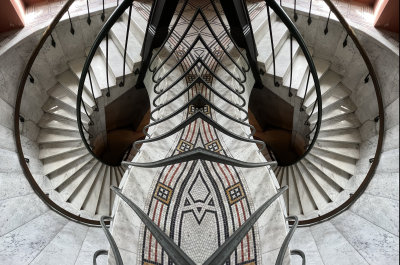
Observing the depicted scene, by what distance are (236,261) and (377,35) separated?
2.90 m

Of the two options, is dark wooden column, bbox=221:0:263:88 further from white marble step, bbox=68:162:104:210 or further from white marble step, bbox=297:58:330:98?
white marble step, bbox=68:162:104:210

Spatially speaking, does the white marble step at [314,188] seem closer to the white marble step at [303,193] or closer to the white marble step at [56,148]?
the white marble step at [303,193]

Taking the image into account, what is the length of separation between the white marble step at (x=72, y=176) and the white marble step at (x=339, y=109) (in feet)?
10.1

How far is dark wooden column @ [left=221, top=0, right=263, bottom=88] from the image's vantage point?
9.24 ft

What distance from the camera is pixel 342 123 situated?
404 centimetres

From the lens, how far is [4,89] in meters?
3.24

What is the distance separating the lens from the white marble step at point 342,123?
3.98 meters

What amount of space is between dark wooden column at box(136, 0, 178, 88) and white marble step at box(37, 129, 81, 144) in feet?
3.97

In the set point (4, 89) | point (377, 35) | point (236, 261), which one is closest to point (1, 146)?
point (4, 89)

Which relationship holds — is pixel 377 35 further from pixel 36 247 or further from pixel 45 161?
pixel 45 161

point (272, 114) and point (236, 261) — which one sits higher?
point (272, 114)

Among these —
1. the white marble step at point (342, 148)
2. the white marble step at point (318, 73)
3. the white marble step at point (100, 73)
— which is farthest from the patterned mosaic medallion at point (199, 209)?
the white marble step at point (342, 148)

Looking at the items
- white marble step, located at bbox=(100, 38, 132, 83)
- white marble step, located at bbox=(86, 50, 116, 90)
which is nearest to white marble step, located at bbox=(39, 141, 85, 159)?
white marble step, located at bbox=(86, 50, 116, 90)

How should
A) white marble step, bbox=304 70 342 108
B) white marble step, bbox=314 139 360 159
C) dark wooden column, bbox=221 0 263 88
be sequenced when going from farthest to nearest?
white marble step, bbox=304 70 342 108 < white marble step, bbox=314 139 360 159 < dark wooden column, bbox=221 0 263 88
